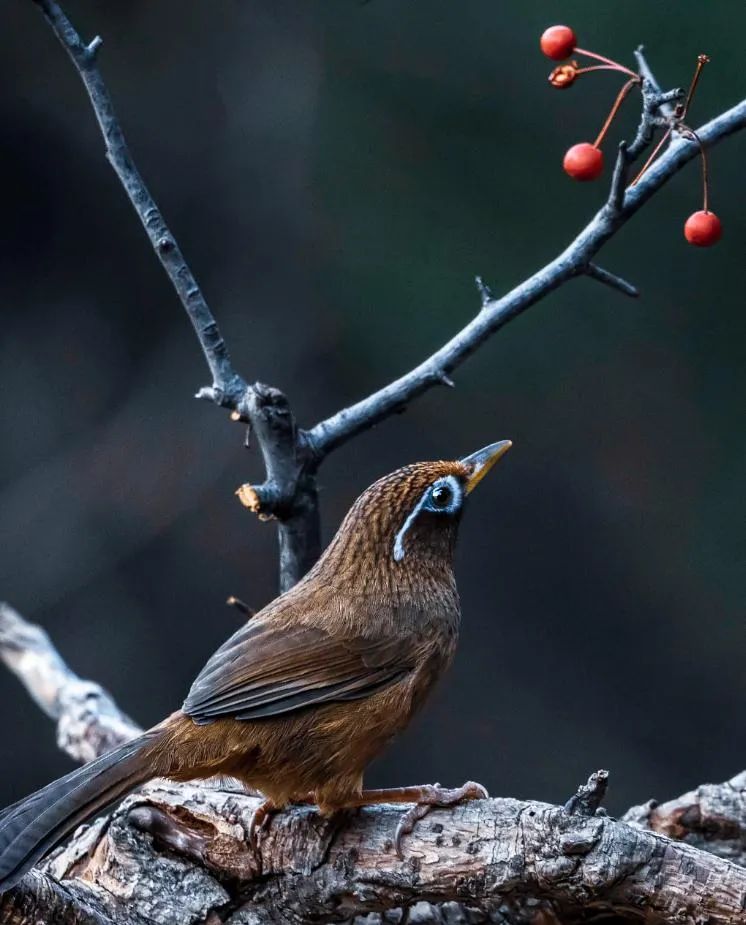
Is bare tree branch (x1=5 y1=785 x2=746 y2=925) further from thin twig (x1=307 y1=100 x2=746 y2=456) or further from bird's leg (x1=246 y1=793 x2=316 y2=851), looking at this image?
thin twig (x1=307 y1=100 x2=746 y2=456)

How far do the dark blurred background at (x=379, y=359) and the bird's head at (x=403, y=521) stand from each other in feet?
8.37

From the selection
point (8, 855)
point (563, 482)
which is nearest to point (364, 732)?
point (8, 855)

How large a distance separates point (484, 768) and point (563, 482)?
4.38 feet

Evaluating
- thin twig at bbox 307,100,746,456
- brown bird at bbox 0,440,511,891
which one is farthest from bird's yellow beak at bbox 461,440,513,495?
thin twig at bbox 307,100,746,456

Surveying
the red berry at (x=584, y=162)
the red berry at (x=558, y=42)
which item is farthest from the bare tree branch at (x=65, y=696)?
the red berry at (x=558, y=42)

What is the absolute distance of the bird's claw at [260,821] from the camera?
277 cm

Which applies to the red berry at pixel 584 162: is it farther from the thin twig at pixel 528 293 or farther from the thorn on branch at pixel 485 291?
the thorn on branch at pixel 485 291

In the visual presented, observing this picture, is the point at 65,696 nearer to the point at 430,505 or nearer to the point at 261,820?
the point at 261,820

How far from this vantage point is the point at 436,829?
2572mm

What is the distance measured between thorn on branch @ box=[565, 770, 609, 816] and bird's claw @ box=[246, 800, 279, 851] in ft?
2.43

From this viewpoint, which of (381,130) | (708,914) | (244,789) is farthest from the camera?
(381,130)

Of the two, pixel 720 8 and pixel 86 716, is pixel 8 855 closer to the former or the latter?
pixel 86 716

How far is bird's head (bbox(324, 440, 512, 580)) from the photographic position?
296cm

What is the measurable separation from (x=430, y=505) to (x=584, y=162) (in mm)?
837
